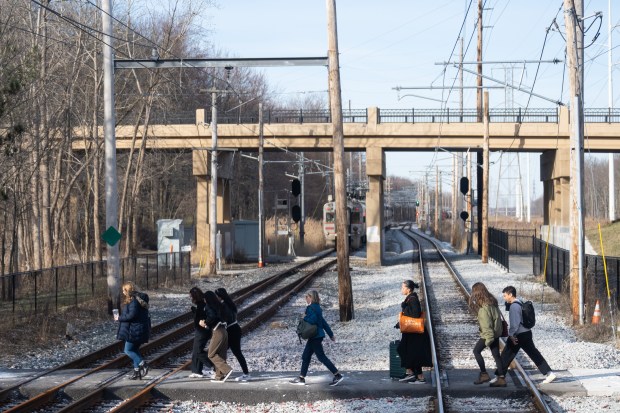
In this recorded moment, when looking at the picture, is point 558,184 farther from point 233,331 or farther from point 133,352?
point 133,352

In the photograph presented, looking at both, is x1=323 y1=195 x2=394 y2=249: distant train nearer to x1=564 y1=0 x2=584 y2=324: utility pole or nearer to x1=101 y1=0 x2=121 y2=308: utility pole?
x1=101 y1=0 x2=121 y2=308: utility pole

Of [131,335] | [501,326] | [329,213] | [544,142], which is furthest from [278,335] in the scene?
[329,213]

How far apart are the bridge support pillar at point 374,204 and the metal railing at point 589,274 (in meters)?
14.5

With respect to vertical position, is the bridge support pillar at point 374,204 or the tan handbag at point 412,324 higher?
the bridge support pillar at point 374,204

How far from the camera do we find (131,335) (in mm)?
13117

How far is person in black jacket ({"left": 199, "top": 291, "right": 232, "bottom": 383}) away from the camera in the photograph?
12.9 m

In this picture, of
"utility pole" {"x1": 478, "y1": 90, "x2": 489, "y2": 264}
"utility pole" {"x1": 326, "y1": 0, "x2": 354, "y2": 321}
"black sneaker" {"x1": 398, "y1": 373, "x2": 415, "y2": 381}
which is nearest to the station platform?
"black sneaker" {"x1": 398, "y1": 373, "x2": 415, "y2": 381}

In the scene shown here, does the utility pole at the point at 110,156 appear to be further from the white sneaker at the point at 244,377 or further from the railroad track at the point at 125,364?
the white sneaker at the point at 244,377

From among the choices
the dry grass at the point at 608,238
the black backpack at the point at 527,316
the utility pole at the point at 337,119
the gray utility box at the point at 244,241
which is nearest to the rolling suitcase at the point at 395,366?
the black backpack at the point at 527,316

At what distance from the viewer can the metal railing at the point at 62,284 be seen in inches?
816

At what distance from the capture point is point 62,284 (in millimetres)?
24297

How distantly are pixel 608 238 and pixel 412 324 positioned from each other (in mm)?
45811

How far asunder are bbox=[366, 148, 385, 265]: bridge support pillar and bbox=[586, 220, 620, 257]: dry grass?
1172cm

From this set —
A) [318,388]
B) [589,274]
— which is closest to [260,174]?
[589,274]
